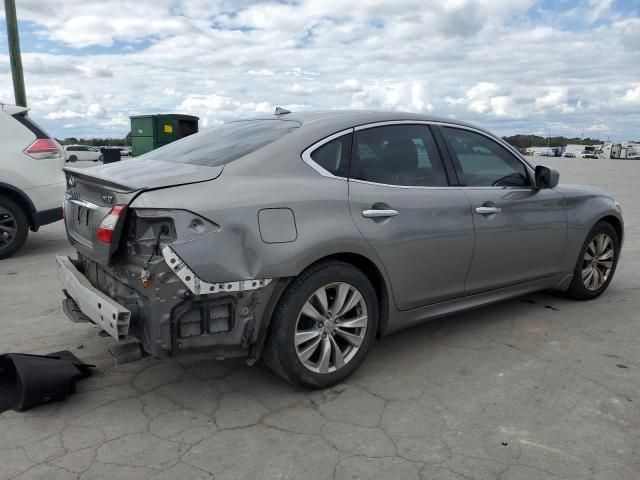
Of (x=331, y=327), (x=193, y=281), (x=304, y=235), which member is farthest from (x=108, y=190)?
(x=331, y=327)

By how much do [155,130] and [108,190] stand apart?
11.3 meters

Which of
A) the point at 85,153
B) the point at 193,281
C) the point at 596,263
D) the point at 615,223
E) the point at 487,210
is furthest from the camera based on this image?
the point at 85,153

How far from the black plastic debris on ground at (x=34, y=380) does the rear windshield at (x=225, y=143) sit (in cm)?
137

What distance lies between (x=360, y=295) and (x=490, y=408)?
953mm

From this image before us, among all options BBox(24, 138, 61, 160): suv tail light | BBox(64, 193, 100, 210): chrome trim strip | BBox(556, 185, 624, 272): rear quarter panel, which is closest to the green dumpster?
BBox(24, 138, 61, 160): suv tail light

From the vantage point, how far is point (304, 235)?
3.07 m

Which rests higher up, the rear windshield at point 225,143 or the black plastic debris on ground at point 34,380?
the rear windshield at point 225,143

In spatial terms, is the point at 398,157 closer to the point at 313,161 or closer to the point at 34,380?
the point at 313,161

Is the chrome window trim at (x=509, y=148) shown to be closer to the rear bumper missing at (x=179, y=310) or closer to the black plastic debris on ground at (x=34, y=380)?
the rear bumper missing at (x=179, y=310)

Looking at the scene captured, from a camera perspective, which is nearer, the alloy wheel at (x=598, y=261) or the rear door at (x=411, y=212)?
the rear door at (x=411, y=212)

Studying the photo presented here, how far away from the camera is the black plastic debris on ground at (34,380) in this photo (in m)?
3.07

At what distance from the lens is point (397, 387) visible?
11.3 ft

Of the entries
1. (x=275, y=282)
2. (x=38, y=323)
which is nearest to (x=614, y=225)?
(x=275, y=282)

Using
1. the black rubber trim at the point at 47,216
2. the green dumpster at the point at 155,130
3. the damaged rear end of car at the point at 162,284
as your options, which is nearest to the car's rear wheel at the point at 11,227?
the black rubber trim at the point at 47,216
